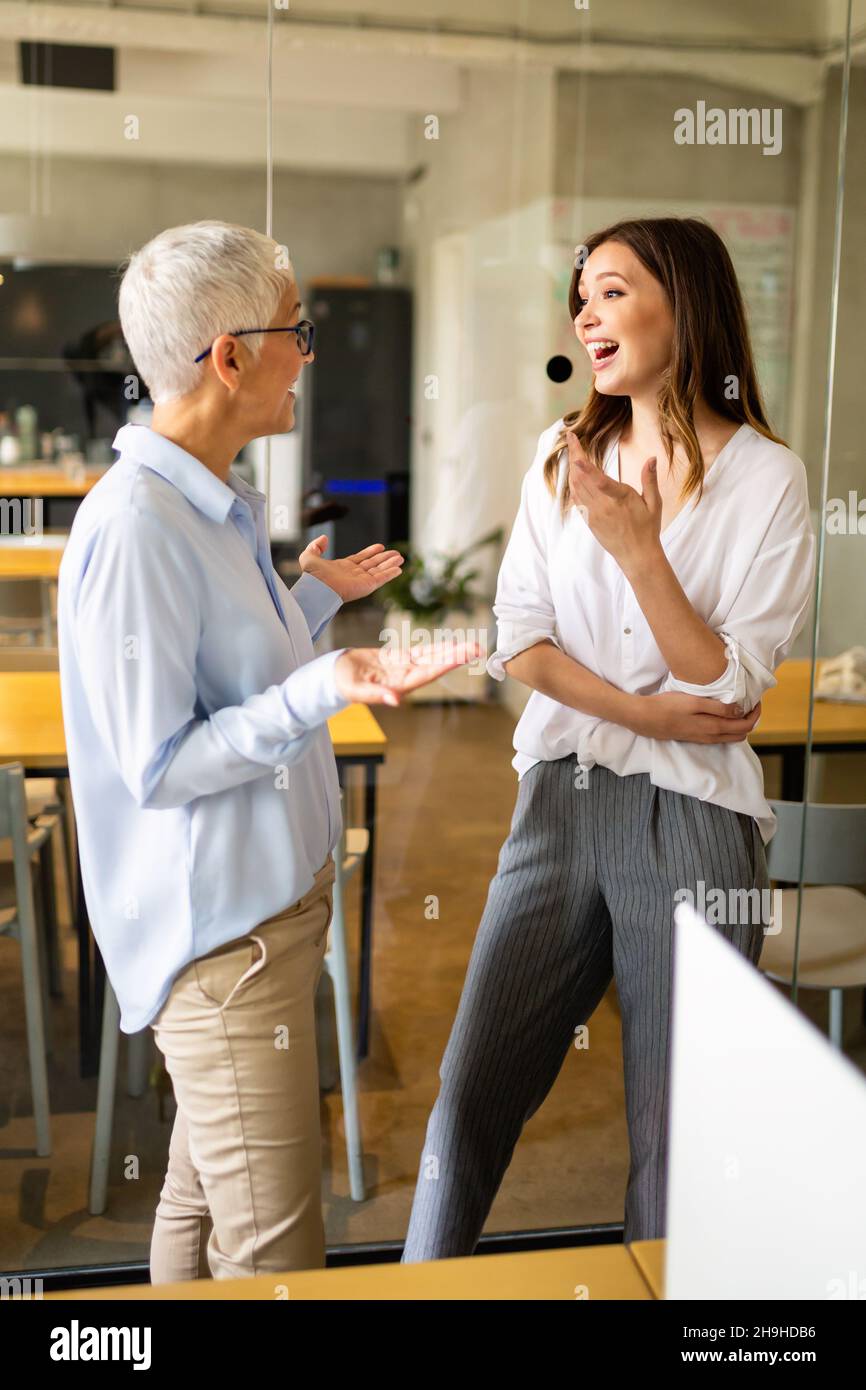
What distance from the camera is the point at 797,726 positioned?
246 centimetres

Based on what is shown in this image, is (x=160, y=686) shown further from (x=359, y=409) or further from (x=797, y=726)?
(x=797, y=726)

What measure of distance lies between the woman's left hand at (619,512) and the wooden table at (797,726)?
0.94 m

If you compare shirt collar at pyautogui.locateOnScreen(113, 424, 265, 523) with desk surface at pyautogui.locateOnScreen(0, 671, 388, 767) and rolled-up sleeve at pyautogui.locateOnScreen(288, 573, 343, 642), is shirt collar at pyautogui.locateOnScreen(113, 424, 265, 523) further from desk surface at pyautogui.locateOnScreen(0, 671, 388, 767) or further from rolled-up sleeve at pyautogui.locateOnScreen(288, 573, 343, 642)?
desk surface at pyautogui.locateOnScreen(0, 671, 388, 767)

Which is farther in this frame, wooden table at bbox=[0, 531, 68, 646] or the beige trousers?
wooden table at bbox=[0, 531, 68, 646]

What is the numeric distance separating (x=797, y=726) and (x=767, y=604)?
860mm

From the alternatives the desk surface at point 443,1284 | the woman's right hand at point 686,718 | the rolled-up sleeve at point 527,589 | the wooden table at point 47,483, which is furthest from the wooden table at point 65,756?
the desk surface at point 443,1284

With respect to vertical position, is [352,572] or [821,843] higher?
[352,572]

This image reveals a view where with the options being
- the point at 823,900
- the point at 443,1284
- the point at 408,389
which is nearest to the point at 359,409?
the point at 408,389

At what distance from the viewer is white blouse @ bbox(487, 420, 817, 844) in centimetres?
167

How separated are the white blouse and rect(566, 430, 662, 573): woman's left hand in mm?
135

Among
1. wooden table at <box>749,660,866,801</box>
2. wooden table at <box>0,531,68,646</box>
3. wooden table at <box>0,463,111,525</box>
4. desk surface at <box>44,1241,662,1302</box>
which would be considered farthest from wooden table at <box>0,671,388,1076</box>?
desk surface at <box>44,1241,662,1302</box>

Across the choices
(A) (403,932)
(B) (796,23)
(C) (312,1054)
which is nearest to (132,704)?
(C) (312,1054)

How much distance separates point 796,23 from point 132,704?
5.93 feet
